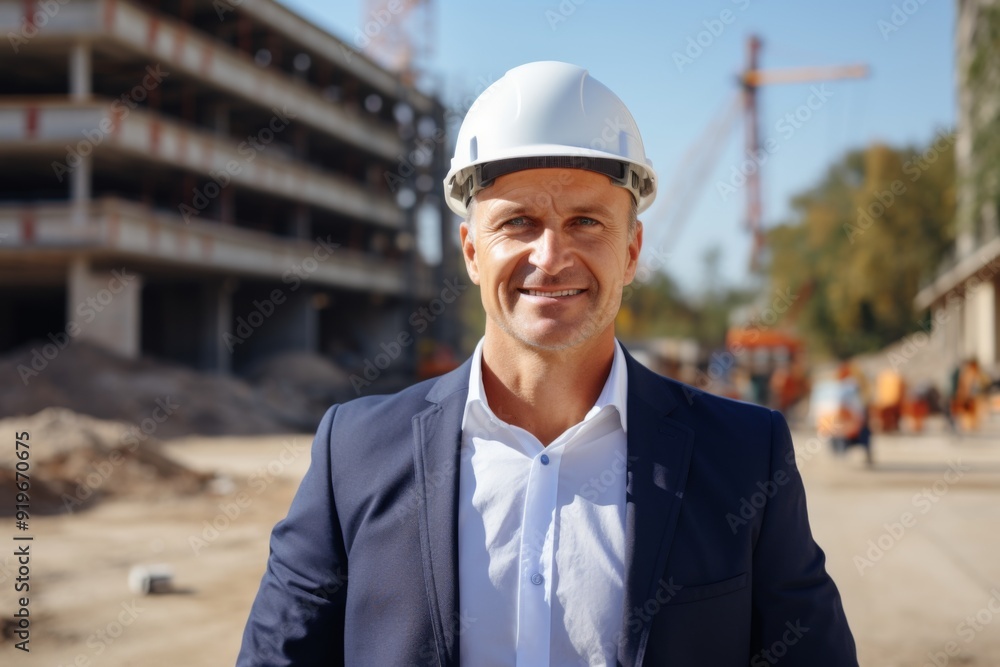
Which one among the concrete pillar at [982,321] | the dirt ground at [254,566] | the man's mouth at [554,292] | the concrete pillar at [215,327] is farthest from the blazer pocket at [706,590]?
the concrete pillar at [215,327]

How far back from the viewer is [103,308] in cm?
2659

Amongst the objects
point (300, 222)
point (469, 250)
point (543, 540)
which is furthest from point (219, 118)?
point (543, 540)

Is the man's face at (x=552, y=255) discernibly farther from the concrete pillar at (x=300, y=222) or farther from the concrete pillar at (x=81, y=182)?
the concrete pillar at (x=300, y=222)

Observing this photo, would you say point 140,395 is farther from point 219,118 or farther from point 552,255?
point 552,255

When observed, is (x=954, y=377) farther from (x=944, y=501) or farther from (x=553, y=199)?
(x=553, y=199)

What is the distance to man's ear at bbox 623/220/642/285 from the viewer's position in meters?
2.32

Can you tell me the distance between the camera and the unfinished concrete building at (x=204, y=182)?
86.6 ft

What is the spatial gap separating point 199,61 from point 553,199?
3170cm

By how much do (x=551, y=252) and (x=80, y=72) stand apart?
2832 cm

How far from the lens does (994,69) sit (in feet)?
71.2

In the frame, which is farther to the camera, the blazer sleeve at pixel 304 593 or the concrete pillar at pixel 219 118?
the concrete pillar at pixel 219 118

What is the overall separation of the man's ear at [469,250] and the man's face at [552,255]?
0.32 feet

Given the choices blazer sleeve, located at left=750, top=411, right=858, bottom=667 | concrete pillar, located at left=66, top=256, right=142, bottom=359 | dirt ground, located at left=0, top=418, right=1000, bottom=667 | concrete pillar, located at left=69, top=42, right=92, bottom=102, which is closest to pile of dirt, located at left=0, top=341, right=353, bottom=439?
concrete pillar, located at left=66, top=256, right=142, bottom=359

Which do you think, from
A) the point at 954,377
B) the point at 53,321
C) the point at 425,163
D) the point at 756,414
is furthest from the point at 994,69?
the point at 53,321
